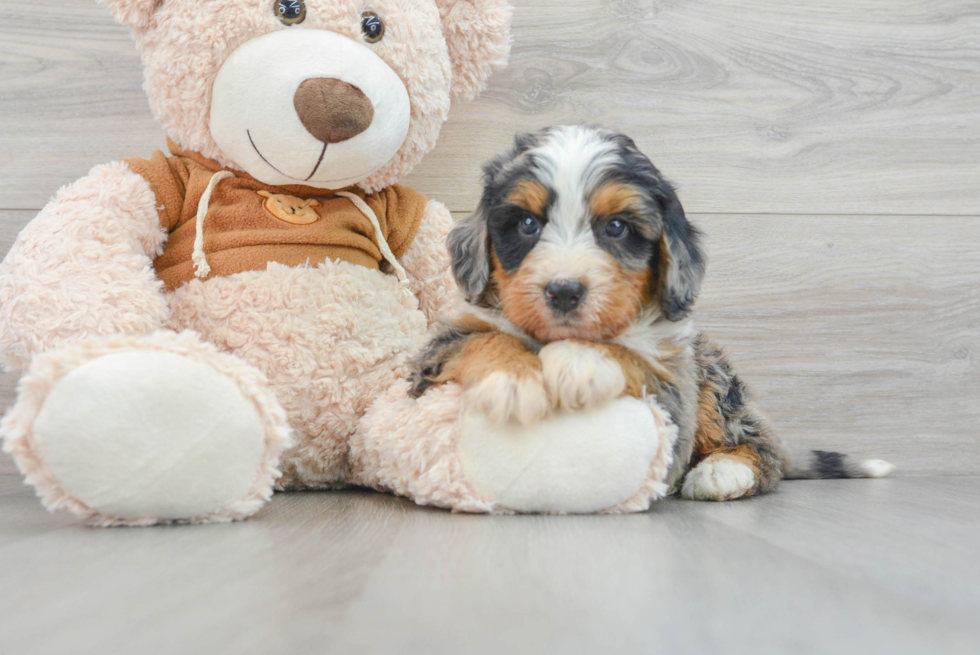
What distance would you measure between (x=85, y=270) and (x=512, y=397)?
3.00ft

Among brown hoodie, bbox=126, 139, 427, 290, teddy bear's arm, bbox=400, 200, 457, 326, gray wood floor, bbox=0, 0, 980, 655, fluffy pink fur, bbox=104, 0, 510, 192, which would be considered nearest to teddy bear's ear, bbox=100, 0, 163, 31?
fluffy pink fur, bbox=104, 0, 510, 192

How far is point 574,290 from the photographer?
1.43 meters

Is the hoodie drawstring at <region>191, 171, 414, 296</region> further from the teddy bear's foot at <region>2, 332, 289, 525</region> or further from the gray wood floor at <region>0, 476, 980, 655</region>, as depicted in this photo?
the gray wood floor at <region>0, 476, 980, 655</region>

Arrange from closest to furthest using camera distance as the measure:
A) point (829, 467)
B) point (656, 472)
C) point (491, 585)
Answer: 1. point (491, 585)
2. point (656, 472)
3. point (829, 467)

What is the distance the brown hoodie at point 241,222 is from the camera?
5.74 ft

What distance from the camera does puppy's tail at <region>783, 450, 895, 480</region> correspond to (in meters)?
2.14

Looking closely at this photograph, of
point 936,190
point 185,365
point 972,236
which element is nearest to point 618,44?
point 936,190

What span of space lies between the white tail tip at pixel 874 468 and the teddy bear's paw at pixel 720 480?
0.61 meters

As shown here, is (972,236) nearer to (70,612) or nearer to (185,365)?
(185,365)

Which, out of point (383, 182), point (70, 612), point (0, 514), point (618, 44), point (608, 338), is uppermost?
point (618, 44)

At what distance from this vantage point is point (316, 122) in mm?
1604

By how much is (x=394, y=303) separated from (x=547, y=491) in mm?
661

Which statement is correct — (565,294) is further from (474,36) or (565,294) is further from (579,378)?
(474,36)

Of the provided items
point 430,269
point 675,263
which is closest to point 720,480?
point 675,263
